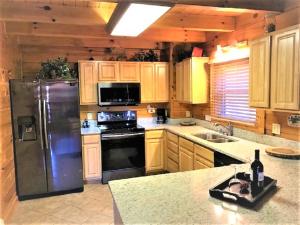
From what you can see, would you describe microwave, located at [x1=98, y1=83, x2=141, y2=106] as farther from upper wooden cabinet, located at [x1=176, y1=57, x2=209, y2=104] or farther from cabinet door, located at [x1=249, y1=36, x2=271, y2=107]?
cabinet door, located at [x1=249, y1=36, x2=271, y2=107]

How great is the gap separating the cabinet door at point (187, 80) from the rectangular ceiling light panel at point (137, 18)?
127cm

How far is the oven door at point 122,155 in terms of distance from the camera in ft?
13.1

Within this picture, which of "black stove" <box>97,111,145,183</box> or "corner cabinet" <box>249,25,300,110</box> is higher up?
"corner cabinet" <box>249,25,300,110</box>

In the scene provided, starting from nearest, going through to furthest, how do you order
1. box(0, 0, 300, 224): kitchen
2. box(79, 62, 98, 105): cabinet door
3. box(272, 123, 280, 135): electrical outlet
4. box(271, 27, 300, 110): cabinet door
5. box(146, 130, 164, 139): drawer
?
box(0, 0, 300, 224): kitchen
box(271, 27, 300, 110): cabinet door
box(272, 123, 280, 135): electrical outlet
box(79, 62, 98, 105): cabinet door
box(146, 130, 164, 139): drawer

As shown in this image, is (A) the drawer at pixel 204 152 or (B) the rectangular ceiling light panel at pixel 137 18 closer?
(B) the rectangular ceiling light panel at pixel 137 18

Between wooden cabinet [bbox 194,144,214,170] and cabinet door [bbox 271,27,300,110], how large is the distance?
91cm

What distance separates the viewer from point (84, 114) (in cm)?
443

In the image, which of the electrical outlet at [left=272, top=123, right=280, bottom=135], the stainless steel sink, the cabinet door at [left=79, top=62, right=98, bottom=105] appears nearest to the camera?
the electrical outlet at [left=272, top=123, right=280, bottom=135]

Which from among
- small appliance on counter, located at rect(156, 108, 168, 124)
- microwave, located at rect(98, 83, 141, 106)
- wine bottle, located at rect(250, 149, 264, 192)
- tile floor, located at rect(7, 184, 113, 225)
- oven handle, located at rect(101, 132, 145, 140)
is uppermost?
Answer: microwave, located at rect(98, 83, 141, 106)

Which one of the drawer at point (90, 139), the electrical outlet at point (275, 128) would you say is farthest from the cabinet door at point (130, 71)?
the electrical outlet at point (275, 128)

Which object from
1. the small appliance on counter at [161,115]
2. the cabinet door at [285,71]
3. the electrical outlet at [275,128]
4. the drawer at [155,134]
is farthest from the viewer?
the small appliance on counter at [161,115]

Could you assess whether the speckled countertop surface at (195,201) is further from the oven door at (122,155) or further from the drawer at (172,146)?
the oven door at (122,155)

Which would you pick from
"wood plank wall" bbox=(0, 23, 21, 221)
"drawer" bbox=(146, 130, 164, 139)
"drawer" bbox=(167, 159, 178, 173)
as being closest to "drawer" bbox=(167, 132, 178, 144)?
"drawer" bbox=(146, 130, 164, 139)

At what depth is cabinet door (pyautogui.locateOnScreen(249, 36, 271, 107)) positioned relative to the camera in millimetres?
2422
